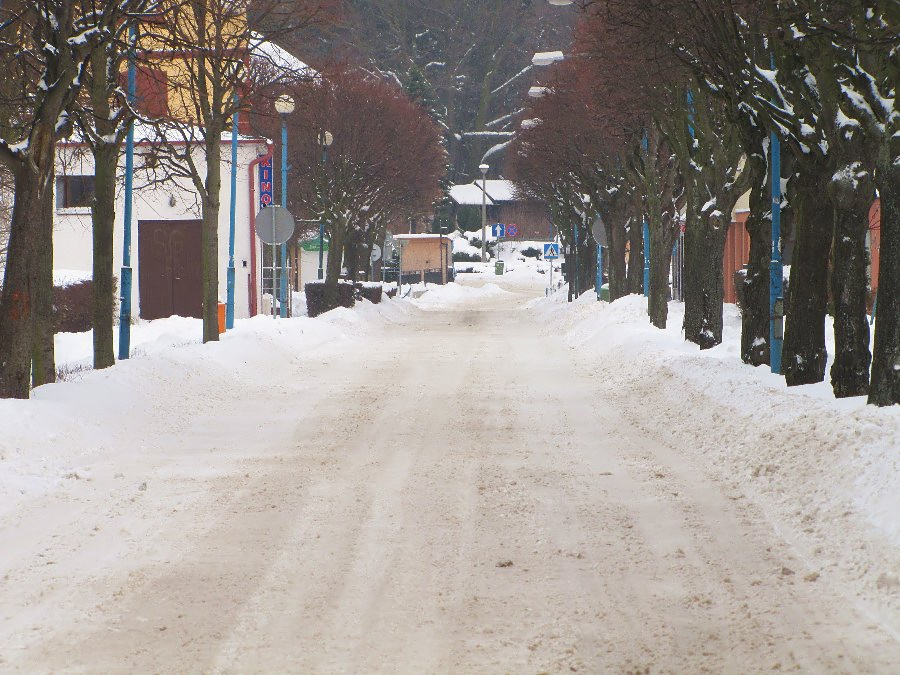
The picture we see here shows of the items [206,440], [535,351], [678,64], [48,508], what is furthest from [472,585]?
[535,351]

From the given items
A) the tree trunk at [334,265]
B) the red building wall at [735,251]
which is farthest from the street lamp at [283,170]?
the red building wall at [735,251]

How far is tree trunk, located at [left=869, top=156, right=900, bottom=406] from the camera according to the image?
1021cm

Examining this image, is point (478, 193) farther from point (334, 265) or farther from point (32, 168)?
point (32, 168)

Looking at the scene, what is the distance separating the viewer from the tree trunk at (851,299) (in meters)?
11.7

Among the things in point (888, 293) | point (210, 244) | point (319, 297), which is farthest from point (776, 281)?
point (319, 297)

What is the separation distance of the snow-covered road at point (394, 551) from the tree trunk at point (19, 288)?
20.0 inches

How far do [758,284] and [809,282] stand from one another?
102 inches

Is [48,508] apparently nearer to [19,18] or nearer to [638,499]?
[638,499]

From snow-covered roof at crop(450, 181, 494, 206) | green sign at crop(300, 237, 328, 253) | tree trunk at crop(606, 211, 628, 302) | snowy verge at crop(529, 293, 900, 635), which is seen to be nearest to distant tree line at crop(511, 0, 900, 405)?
snowy verge at crop(529, 293, 900, 635)

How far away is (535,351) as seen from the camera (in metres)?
24.0

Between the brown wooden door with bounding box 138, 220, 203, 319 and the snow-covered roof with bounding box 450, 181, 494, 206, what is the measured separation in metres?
76.2

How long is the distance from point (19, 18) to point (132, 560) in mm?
6038

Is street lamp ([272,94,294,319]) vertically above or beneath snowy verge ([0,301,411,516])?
above

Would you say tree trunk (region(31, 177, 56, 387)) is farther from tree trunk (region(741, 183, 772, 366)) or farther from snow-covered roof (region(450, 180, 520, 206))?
snow-covered roof (region(450, 180, 520, 206))
